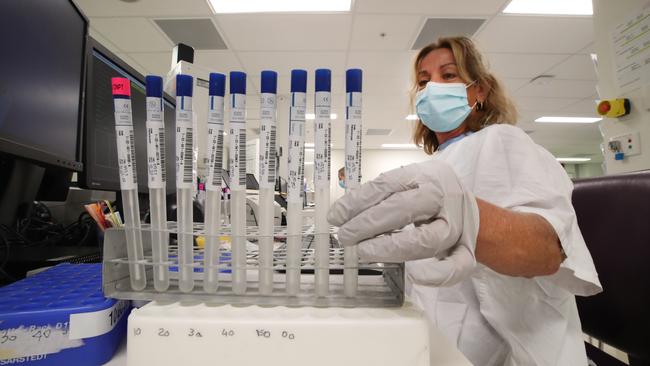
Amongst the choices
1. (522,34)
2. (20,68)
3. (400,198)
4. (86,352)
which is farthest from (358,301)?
(522,34)

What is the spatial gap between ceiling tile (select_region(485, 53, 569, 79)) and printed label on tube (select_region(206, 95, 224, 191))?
3430 millimetres

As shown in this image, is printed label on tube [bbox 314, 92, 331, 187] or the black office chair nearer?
printed label on tube [bbox 314, 92, 331, 187]

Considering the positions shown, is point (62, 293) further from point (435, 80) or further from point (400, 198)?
point (435, 80)

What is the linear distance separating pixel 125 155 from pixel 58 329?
21cm

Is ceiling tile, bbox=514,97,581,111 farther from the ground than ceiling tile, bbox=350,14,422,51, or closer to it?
closer to it

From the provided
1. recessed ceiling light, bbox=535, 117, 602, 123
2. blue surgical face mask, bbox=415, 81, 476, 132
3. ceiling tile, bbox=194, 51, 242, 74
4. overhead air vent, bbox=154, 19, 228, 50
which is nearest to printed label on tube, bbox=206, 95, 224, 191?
blue surgical face mask, bbox=415, 81, 476, 132

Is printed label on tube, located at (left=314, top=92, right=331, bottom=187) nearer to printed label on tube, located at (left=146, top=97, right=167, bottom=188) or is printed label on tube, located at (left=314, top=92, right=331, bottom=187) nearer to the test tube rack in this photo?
the test tube rack

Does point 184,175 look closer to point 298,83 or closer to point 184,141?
point 184,141

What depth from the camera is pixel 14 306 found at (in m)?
0.35

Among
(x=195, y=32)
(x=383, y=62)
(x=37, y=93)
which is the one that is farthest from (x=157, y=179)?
(x=383, y=62)

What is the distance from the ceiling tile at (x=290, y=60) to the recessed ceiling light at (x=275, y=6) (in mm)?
705

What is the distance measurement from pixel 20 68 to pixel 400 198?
2.16ft

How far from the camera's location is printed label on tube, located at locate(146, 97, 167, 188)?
0.38 metres

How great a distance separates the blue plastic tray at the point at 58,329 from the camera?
1.10 ft
